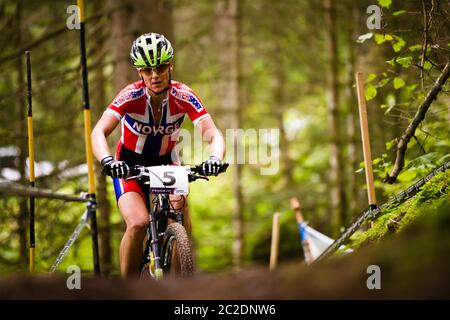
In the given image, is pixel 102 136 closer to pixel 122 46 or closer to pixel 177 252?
pixel 177 252

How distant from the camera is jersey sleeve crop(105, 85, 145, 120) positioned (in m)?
5.71

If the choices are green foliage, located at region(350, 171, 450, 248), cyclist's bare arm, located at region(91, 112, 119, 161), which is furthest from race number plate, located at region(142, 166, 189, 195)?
green foliage, located at region(350, 171, 450, 248)

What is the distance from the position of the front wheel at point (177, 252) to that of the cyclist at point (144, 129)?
29 centimetres

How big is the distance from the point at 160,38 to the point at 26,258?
4785mm

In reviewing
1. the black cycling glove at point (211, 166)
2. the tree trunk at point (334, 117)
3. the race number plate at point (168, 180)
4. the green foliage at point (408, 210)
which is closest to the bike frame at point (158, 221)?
the race number plate at point (168, 180)

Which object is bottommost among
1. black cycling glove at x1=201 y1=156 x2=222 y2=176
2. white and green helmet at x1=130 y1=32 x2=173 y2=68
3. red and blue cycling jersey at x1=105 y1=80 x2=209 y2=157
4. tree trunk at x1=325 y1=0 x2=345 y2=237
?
black cycling glove at x1=201 y1=156 x2=222 y2=176

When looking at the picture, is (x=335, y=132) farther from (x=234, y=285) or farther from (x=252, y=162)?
(x=234, y=285)

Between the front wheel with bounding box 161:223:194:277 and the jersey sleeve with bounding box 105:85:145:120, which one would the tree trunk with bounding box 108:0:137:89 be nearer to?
the jersey sleeve with bounding box 105:85:145:120

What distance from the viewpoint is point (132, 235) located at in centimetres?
529

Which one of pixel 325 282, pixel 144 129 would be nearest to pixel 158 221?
pixel 144 129

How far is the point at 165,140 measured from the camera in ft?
20.3

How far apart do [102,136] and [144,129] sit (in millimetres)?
635
